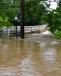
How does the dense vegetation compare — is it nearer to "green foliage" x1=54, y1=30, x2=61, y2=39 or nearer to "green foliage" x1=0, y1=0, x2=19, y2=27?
"green foliage" x1=0, y1=0, x2=19, y2=27

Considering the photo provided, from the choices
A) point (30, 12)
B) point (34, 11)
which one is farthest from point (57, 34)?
point (30, 12)

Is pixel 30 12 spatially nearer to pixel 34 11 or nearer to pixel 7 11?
pixel 34 11

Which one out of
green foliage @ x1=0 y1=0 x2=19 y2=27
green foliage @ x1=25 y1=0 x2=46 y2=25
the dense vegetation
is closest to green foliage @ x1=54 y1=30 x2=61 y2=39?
the dense vegetation

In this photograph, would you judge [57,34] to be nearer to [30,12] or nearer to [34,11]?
[34,11]

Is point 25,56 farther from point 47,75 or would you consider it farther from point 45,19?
point 45,19

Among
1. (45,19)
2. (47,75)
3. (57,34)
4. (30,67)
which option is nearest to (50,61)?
(30,67)

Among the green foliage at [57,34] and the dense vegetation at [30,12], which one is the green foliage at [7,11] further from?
the green foliage at [57,34]

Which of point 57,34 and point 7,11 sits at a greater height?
point 7,11

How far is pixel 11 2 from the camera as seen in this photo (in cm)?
1739

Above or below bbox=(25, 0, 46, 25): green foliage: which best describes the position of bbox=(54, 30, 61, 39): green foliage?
below

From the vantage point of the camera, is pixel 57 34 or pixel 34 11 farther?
pixel 34 11

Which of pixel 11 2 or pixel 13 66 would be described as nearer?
pixel 13 66

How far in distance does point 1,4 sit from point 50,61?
9.57m

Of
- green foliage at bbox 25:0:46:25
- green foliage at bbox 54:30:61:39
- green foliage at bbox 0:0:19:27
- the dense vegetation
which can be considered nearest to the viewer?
green foliage at bbox 54:30:61:39
